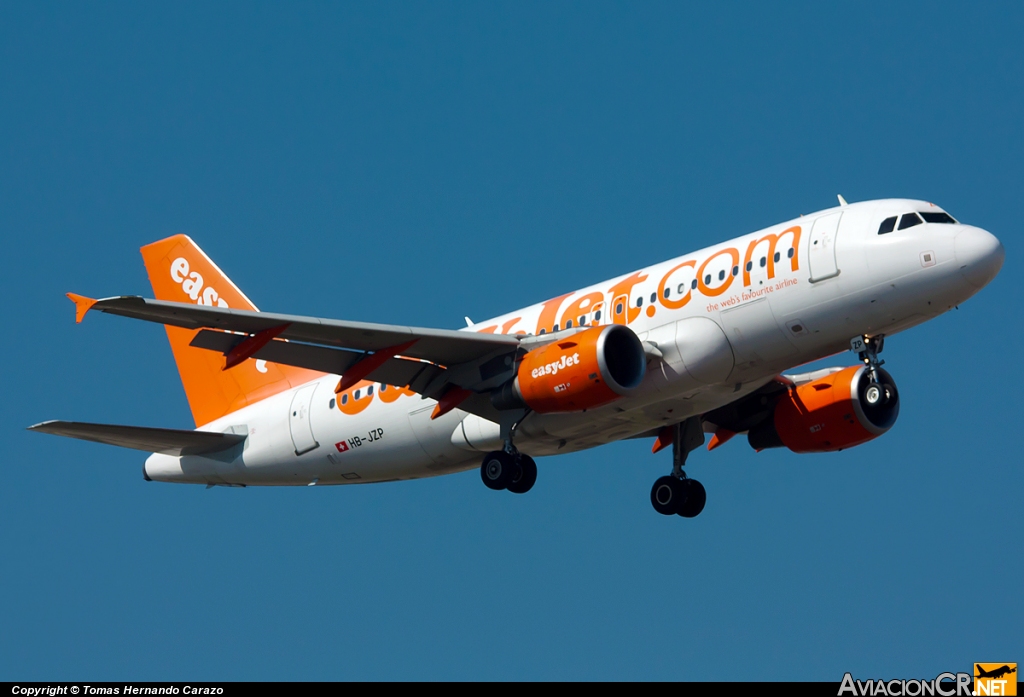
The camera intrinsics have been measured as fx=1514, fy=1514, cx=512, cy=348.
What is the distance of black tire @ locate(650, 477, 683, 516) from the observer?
38531 mm

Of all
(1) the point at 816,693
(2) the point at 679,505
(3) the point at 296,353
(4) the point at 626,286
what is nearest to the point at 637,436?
(2) the point at 679,505

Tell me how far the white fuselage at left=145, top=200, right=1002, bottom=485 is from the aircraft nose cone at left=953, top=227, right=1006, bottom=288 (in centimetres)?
3

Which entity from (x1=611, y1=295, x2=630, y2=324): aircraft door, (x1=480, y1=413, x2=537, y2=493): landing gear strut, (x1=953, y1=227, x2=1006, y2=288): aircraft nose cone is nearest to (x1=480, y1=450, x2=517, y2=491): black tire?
(x1=480, y1=413, x2=537, y2=493): landing gear strut

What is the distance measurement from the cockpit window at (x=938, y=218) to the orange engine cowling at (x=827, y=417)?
17.0 ft

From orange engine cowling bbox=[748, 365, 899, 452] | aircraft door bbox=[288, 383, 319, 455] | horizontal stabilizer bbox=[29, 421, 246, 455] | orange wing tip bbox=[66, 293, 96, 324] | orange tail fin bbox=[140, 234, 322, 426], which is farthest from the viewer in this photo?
orange tail fin bbox=[140, 234, 322, 426]

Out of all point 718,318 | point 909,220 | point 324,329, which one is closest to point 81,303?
point 324,329

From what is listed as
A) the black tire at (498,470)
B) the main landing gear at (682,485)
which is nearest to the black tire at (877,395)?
the main landing gear at (682,485)

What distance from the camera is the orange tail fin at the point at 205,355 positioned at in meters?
40.6

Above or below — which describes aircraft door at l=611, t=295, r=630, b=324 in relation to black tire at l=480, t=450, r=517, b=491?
above

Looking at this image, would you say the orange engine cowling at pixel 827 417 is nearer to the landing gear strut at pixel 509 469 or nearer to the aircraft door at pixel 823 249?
the aircraft door at pixel 823 249

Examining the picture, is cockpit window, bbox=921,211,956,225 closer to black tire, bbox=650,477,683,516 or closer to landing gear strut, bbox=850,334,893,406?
landing gear strut, bbox=850,334,893,406

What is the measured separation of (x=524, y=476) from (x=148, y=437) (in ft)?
31.9

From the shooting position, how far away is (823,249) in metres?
31.4

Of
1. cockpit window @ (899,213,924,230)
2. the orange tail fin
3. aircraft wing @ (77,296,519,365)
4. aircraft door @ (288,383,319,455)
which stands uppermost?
the orange tail fin
